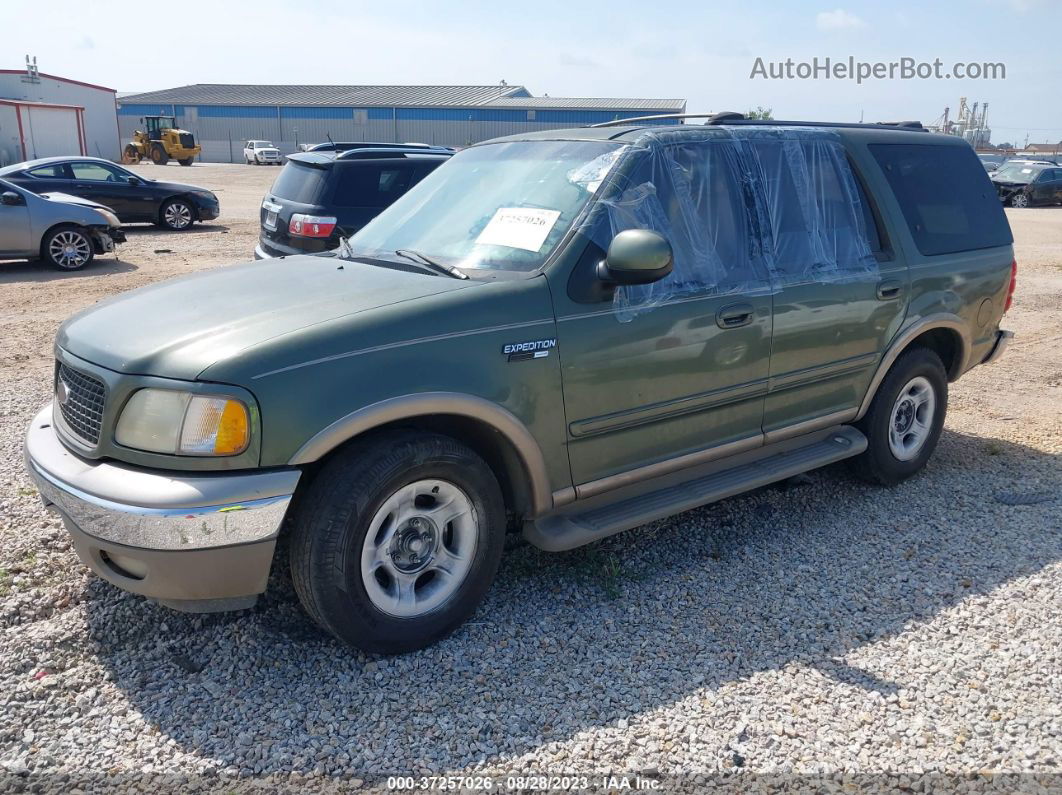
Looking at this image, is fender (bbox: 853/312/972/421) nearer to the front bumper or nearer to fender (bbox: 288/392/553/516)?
fender (bbox: 288/392/553/516)

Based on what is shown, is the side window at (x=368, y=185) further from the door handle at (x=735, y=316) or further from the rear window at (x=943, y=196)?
the door handle at (x=735, y=316)

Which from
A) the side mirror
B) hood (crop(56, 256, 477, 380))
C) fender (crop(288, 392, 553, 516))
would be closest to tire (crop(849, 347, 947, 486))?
the side mirror

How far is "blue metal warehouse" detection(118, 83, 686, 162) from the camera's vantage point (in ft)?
225

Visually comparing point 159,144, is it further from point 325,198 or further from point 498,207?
point 498,207

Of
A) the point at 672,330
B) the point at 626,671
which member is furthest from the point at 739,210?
the point at 626,671

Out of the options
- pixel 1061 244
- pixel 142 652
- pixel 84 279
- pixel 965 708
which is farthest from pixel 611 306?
pixel 1061 244

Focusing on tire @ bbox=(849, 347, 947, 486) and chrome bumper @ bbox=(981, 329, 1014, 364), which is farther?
chrome bumper @ bbox=(981, 329, 1014, 364)

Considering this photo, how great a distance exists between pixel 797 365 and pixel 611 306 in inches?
49.1

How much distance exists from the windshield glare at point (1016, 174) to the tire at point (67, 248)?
28.9m

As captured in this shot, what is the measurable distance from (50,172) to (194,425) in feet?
53.2

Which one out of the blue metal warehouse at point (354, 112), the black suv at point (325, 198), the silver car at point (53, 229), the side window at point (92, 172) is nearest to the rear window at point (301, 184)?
the black suv at point (325, 198)

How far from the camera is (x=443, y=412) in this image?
3.19m

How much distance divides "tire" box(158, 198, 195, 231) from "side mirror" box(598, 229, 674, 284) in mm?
17064

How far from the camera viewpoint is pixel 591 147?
4027 mm
